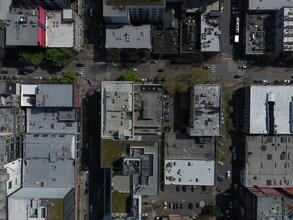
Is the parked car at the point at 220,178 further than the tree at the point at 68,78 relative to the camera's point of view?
Yes

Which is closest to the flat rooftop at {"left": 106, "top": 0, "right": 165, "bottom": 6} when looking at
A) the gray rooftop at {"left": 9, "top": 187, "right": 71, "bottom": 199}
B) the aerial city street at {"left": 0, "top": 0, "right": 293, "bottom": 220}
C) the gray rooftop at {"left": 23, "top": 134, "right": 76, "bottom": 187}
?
the aerial city street at {"left": 0, "top": 0, "right": 293, "bottom": 220}

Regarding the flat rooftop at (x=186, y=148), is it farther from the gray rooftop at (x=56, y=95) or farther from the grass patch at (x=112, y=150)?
the gray rooftop at (x=56, y=95)

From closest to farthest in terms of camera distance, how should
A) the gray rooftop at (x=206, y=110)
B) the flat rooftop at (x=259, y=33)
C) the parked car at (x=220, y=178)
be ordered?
the gray rooftop at (x=206, y=110) → the flat rooftop at (x=259, y=33) → the parked car at (x=220, y=178)

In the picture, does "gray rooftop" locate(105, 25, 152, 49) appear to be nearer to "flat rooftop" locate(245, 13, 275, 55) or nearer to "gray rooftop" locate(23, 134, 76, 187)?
"flat rooftop" locate(245, 13, 275, 55)

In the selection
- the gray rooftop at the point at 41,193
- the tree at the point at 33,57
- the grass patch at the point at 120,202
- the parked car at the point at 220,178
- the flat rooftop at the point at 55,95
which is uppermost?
the tree at the point at 33,57

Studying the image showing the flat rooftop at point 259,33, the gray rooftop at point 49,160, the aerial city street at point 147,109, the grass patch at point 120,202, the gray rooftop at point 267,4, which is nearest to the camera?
the aerial city street at point 147,109

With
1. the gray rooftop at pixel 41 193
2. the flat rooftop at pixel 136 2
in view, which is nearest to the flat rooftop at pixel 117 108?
the gray rooftop at pixel 41 193

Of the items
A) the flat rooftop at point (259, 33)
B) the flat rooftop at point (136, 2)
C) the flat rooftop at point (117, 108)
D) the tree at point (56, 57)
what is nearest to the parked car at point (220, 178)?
the flat rooftop at point (117, 108)

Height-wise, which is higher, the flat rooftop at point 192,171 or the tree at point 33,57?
the tree at point 33,57
